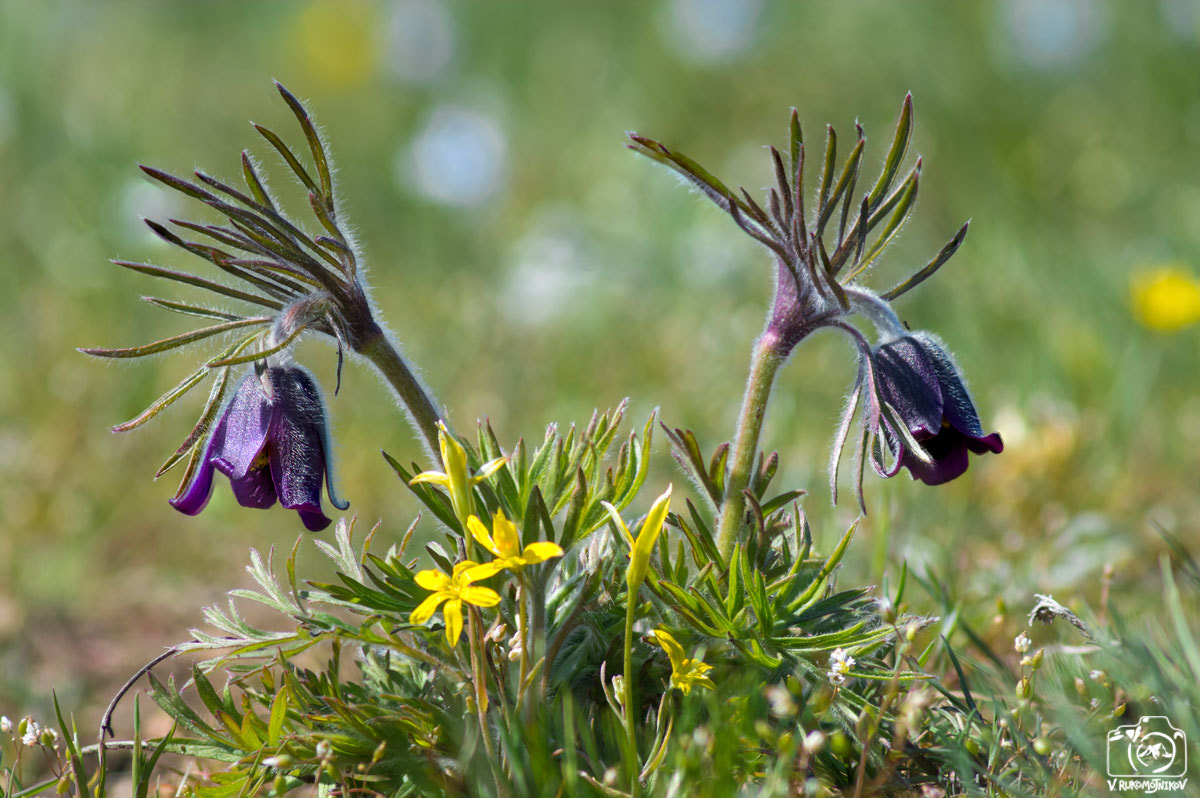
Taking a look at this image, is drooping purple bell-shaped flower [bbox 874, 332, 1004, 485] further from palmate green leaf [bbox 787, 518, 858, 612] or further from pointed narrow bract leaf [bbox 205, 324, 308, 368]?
pointed narrow bract leaf [bbox 205, 324, 308, 368]

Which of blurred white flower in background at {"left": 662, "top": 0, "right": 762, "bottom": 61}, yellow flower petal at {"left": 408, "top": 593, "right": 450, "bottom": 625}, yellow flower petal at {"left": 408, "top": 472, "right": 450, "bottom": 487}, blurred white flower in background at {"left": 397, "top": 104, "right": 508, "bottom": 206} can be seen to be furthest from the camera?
blurred white flower in background at {"left": 662, "top": 0, "right": 762, "bottom": 61}

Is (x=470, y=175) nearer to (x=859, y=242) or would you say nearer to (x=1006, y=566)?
(x=1006, y=566)

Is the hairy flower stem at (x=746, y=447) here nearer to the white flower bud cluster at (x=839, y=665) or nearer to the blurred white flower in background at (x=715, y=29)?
the white flower bud cluster at (x=839, y=665)

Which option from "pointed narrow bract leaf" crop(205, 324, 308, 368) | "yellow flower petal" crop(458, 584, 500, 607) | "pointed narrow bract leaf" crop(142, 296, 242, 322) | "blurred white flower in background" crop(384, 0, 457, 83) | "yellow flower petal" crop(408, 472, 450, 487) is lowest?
"yellow flower petal" crop(458, 584, 500, 607)

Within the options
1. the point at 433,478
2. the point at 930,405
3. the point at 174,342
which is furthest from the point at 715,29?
the point at 433,478

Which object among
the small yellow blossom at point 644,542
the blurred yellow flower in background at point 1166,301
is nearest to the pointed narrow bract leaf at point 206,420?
the small yellow blossom at point 644,542

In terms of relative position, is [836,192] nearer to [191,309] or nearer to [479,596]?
[479,596]

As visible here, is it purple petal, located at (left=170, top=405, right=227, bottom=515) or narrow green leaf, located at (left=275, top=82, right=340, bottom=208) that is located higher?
narrow green leaf, located at (left=275, top=82, right=340, bottom=208)

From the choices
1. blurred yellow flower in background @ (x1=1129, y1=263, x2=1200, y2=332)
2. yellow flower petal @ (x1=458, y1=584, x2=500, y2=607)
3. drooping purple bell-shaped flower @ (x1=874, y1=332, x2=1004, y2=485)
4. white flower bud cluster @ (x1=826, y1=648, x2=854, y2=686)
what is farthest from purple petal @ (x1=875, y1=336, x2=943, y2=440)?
blurred yellow flower in background @ (x1=1129, y1=263, x2=1200, y2=332)
